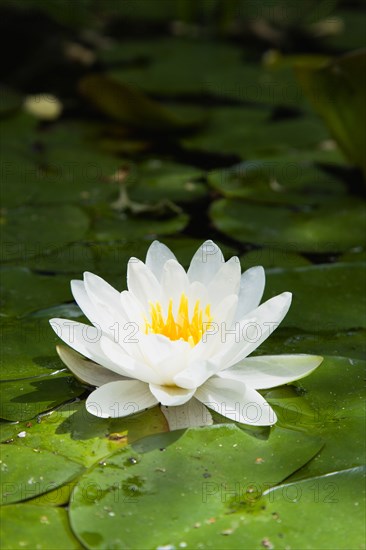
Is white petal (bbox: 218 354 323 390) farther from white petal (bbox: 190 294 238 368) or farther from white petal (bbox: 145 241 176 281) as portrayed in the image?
white petal (bbox: 145 241 176 281)

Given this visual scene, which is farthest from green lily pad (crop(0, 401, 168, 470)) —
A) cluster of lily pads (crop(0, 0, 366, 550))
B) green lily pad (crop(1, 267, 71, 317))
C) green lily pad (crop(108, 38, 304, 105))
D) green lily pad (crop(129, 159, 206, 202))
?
green lily pad (crop(108, 38, 304, 105))

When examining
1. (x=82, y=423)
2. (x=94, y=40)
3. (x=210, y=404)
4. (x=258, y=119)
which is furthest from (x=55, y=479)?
(x=94, y=40)

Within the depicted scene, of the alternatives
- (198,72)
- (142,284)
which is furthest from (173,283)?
(198,72)

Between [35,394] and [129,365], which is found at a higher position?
[129,365]

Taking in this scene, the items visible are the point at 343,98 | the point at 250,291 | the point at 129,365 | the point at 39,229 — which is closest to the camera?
the point at 129,365

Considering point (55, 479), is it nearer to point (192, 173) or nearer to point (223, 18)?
point (192, 173)

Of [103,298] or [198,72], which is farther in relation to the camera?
[198,72]

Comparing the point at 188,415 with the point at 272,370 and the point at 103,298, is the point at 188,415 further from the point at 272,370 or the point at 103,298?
the point at 103,298
